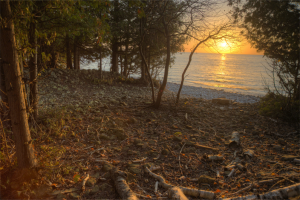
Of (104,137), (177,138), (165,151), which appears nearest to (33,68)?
(104,137)

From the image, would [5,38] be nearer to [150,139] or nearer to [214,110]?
[150,139]

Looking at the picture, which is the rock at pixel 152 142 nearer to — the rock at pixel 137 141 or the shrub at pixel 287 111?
the rock at pixel 137 141

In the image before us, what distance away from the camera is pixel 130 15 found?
1458 centimetres

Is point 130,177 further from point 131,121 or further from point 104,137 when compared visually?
point 131,121

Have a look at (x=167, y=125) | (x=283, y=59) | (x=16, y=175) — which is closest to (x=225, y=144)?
(x=167, y=125)

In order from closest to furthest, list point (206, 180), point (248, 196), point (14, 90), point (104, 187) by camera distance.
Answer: point (14, 90), point (248, 196), point (104, 187), point (206, 180)

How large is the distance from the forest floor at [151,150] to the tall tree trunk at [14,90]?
338 mm

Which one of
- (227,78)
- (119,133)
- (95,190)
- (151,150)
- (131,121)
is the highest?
(227,78)

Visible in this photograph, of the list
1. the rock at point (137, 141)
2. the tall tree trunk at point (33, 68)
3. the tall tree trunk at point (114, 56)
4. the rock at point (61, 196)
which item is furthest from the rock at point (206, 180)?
the tall tree trunk at point (114, 56)

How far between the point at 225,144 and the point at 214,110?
415 cm

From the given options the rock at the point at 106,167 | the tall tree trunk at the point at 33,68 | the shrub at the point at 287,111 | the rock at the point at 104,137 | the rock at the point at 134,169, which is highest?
the tall tree trunk at the point at 33,68

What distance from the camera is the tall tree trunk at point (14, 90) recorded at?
2416mm

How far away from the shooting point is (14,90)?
2.57 metres

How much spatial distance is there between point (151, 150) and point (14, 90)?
344cm
